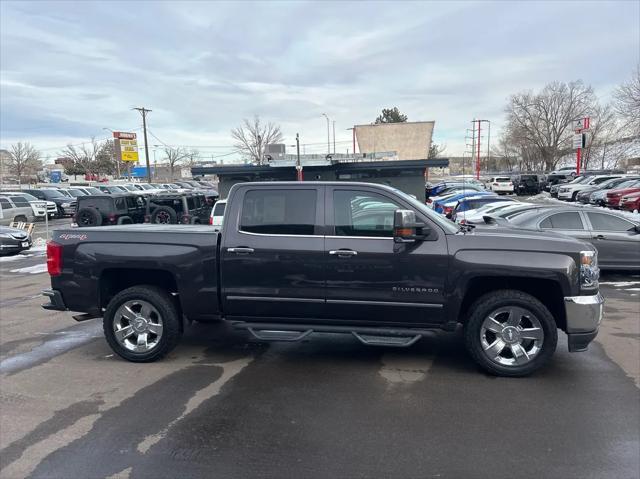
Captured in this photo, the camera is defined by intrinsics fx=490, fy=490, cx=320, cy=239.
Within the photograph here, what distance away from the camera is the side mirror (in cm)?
451

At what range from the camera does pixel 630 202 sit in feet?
76.5

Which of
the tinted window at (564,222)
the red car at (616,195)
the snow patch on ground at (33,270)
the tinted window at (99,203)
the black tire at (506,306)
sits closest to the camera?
the black tire at (506,306)

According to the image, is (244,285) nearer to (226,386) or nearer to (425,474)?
(226,386)

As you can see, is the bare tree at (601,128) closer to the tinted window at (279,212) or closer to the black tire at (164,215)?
the black tire at (164,215)

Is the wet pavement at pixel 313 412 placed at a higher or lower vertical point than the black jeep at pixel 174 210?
lower

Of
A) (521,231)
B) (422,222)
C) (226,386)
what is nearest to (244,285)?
(226,386)

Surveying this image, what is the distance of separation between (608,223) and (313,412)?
8479 millimetres

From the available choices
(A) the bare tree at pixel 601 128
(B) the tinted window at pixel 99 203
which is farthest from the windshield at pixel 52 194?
(A) the bare tree at pixel 601 128

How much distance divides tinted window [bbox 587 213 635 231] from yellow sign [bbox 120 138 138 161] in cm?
5952

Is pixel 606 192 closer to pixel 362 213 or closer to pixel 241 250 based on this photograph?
pixel 362 213

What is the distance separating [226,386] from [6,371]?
248cm

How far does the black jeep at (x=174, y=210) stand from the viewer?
19.9m

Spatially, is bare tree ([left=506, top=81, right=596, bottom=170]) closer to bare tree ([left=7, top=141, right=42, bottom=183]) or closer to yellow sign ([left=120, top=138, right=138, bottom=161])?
yellow sign ([left=120, top=138, right=138, bottom=161])

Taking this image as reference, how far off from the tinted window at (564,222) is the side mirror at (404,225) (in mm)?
6557
